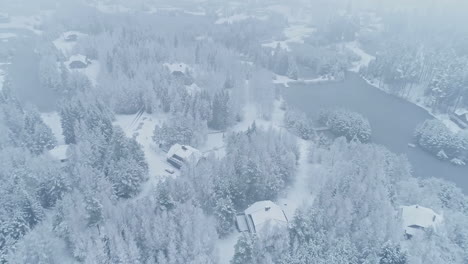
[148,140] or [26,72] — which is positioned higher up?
[148,140]

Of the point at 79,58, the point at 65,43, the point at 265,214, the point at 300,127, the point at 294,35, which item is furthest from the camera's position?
the point at 294,35

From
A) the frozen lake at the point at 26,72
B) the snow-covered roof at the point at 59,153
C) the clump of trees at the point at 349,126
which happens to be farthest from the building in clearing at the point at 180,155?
the frozen lake at the point at 26,72

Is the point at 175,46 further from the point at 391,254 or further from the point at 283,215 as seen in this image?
the point at 391,254

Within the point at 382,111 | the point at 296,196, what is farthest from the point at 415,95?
the point at 296,196

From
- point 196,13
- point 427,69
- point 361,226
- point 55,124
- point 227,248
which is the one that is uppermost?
point 427,69

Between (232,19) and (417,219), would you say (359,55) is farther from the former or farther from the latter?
(417,219)

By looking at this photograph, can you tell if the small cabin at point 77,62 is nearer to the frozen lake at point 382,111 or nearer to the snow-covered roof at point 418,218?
the frozen lake at point 382,111
